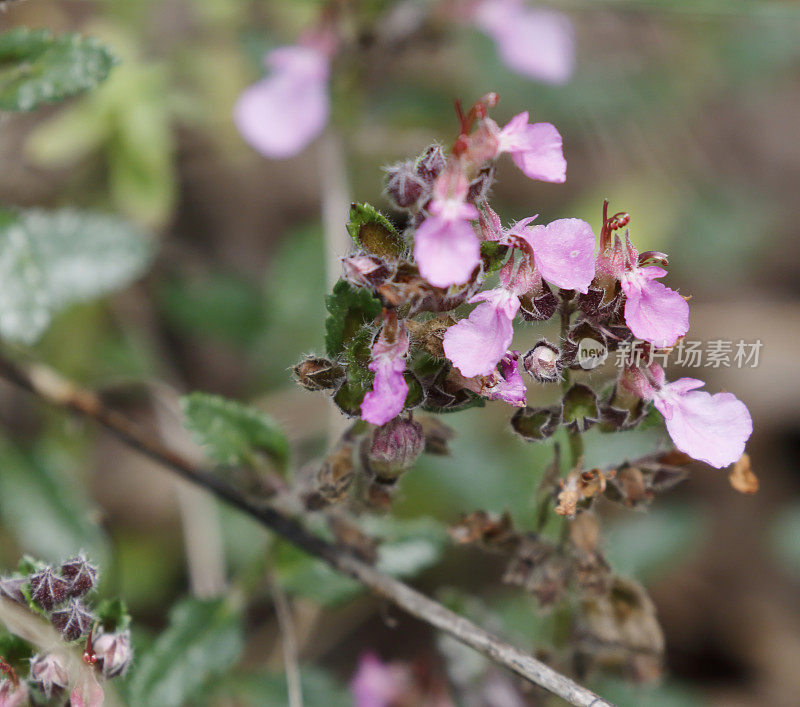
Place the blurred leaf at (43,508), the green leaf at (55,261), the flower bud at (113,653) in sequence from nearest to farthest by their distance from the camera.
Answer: the flower bud at (113,653) < the green leaf at (55,261) < the blurred leaf at (43,508)

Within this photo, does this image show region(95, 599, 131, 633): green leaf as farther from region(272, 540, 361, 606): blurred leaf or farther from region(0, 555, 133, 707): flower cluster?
region(272, 540, 361, 606): blurred leaf

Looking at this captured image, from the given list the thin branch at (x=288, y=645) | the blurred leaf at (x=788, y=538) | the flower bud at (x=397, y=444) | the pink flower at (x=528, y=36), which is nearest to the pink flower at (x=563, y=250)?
the flower bud at (x=397, y=444)

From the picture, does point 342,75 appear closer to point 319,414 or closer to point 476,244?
point 319,414

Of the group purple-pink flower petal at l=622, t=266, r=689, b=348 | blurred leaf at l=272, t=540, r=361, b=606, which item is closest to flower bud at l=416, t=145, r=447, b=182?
purple-pink flower petal at l=622, t=266, r=689, b=348

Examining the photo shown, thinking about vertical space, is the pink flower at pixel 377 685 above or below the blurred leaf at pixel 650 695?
above

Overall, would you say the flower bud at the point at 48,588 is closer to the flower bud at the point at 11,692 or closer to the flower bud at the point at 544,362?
the flower bud at the point at 11,692

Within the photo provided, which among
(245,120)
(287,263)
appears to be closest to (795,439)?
(287,263)

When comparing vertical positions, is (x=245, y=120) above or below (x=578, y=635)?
above
